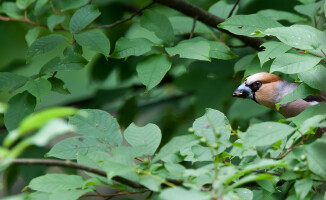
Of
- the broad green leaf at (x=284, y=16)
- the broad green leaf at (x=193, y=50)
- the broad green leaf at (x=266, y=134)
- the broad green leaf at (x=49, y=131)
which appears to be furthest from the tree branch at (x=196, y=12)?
the broad green leaf at (x=49, y=131)

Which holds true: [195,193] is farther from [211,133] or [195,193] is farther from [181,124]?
[181,124]

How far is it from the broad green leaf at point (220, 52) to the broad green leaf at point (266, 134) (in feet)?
3.77

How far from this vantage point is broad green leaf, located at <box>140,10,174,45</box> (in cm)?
278

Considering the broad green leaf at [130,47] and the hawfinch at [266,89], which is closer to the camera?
the broad green leaf at [130,47]

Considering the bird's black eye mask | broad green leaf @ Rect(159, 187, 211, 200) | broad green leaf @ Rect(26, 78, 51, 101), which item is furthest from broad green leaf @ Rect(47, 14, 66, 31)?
broad green leaf @ Rect(159, 187, 211, 200)

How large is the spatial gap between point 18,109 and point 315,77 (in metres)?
1.27

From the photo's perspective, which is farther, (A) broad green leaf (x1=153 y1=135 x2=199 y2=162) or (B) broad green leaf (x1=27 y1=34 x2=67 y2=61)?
(B) broad green leaf (x1=27 y1=34 x2=67 y2=61)

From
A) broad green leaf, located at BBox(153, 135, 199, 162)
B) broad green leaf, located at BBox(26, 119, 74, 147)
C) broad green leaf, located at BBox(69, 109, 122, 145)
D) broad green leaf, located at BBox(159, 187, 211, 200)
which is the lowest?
broad green leaf, located at BBox(69, 109, 122, 145)

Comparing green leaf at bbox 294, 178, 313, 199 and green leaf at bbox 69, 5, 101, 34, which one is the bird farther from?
green leaf at bbox 294, 178, 313, 199

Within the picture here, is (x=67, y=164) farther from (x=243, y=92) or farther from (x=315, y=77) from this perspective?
(x=243, y=92)

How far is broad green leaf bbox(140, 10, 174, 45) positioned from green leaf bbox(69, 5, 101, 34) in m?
0.28

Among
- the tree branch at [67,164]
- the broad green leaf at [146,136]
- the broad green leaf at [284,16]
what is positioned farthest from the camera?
the broad green leaf at [284,16]

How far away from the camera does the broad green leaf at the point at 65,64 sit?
2529 millimetres

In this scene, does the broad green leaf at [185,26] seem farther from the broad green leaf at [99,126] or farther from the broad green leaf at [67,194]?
the broad green leaf at [67,194]
